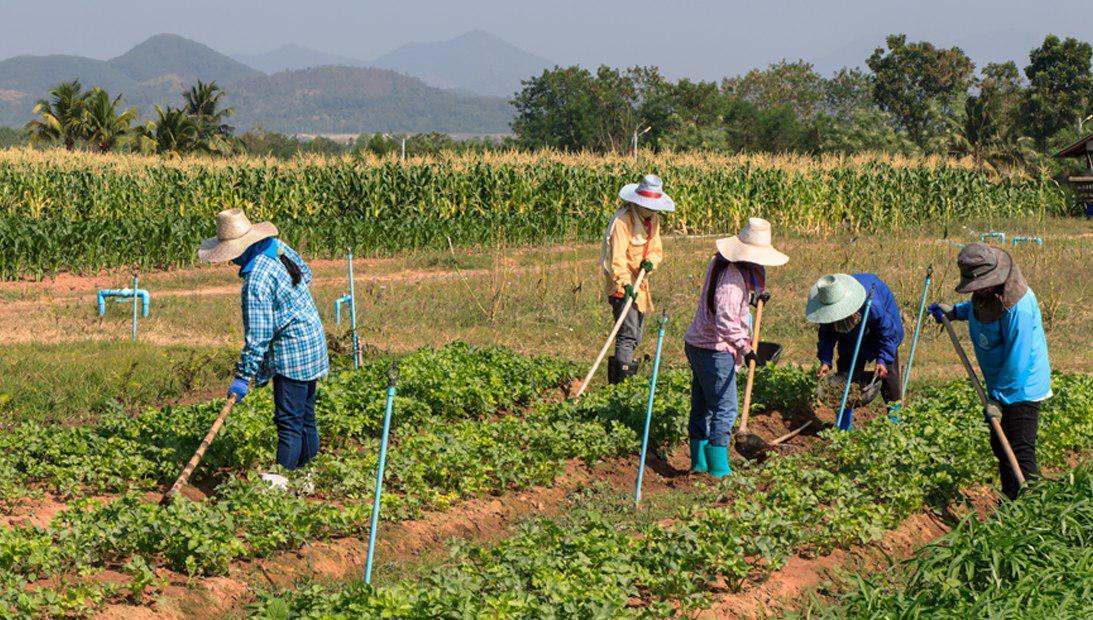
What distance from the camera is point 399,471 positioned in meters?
7.09

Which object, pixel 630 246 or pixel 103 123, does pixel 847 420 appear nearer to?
pixel 630 246

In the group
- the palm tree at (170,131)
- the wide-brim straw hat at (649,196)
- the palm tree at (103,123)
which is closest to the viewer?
the wide-brim straw hat at (649,196)

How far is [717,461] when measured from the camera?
308 inches

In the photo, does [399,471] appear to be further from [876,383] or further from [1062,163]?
[1062,163]

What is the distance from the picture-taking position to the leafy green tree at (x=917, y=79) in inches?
2427

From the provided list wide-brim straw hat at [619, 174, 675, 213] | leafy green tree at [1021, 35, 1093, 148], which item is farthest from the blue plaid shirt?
leafy green tree at [1021, 35, 1093, 148]

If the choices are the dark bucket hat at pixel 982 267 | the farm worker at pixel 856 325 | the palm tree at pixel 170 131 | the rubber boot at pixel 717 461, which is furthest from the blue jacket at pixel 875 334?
the palm tree at pixel 170 131

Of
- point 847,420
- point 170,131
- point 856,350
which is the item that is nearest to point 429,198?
point 847,420

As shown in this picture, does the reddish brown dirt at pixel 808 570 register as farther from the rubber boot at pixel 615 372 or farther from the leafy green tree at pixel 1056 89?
the leafy green tree at pixel 1056 89

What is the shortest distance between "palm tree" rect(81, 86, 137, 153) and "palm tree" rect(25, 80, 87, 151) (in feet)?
1.29

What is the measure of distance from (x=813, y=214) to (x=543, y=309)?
12287mm

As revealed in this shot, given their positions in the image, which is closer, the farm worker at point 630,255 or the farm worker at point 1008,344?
the farm worker at point 1008,344

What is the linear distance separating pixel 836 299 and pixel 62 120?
161ft

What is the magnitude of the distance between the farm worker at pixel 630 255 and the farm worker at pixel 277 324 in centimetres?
364
